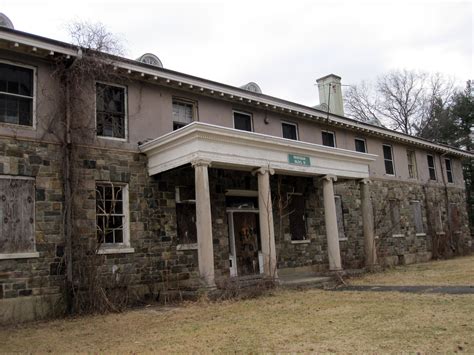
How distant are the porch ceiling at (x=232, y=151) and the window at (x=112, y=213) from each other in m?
1.12

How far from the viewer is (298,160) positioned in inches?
560

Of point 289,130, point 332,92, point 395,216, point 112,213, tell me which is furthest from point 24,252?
point 395,216

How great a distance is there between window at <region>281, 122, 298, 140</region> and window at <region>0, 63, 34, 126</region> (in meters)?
9.20

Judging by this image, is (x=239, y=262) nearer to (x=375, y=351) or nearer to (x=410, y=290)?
(x=410, y=290)

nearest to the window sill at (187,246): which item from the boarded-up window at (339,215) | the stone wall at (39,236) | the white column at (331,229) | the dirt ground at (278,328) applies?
the dirt ground at (278,328)

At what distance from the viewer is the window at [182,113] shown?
46.2 ft

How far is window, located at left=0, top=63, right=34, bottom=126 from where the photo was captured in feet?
35.3

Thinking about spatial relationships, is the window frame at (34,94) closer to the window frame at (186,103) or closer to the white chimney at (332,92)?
the window frame at (186,103)

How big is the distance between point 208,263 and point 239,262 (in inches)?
159

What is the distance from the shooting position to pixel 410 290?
11062mm

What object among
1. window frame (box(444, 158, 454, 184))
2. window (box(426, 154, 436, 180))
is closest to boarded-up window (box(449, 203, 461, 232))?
window frame (box(444, 158, 454, 184))

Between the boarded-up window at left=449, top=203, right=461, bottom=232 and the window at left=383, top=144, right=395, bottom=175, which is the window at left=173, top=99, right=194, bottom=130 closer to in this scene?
the window at left=383, top=144, right=395, bottom=175

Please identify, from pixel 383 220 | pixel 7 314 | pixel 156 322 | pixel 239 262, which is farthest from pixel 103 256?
pixel 383 220

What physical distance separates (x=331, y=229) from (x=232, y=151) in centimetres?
493
